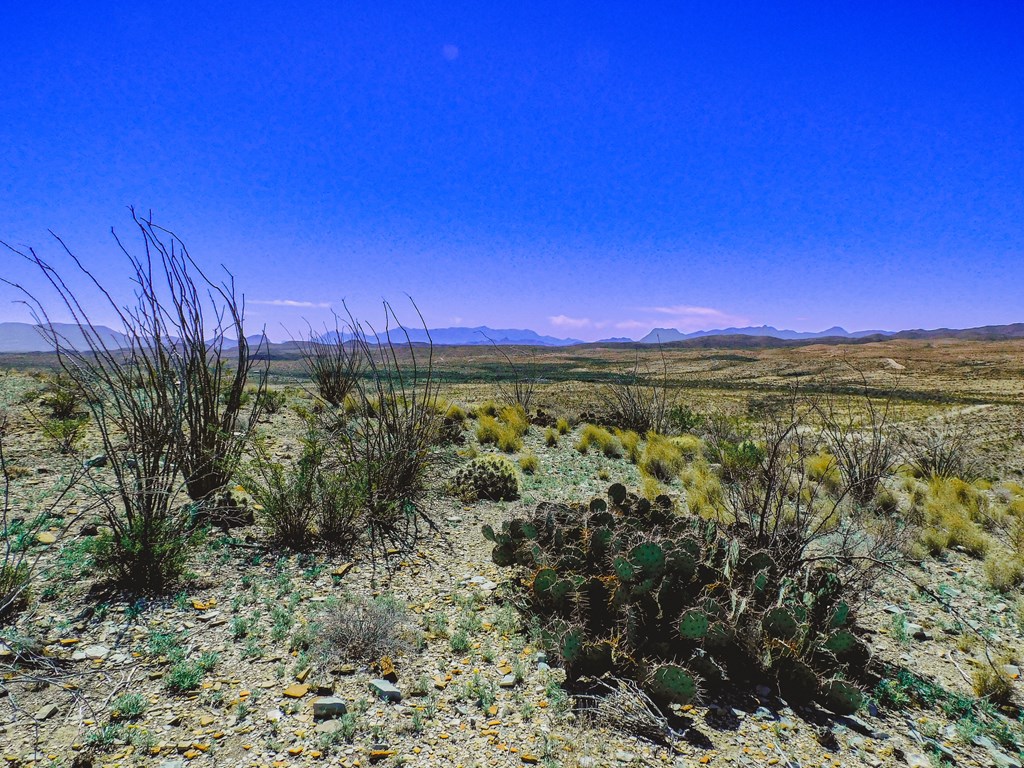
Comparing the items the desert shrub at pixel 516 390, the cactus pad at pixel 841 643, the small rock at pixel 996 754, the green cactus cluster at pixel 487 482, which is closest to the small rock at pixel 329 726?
Answer: the cactus pad at pixel 841 643

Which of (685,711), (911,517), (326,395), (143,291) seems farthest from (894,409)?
(143,291)

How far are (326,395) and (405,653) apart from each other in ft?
35.8

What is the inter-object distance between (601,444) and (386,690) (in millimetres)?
8889

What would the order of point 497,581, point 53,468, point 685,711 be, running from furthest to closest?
point 53,468, point 497,581, point 685,711

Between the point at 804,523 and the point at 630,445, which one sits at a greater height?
the point at 804,523

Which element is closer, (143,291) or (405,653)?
(405,653)

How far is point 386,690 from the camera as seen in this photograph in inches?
125

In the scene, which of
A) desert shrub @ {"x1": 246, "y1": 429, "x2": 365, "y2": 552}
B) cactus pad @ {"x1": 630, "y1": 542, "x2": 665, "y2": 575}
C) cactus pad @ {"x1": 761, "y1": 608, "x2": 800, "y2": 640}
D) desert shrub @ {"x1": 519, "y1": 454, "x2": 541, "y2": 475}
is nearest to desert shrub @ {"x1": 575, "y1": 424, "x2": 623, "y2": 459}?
desert shrub @ {"x1": 519, "y1": 454, "x2": 541, "y2": 475}

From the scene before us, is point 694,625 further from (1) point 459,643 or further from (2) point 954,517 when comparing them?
(2) point 954,517

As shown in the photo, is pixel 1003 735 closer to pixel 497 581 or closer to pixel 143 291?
pixel 497 581

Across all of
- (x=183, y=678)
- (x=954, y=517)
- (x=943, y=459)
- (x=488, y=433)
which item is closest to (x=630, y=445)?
(x=488, y=433)

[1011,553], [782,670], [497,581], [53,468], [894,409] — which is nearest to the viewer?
[782,670]

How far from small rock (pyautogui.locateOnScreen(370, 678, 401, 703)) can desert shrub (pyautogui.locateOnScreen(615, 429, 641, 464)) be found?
26.3 ft

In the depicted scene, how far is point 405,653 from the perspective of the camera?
3.63 meters
